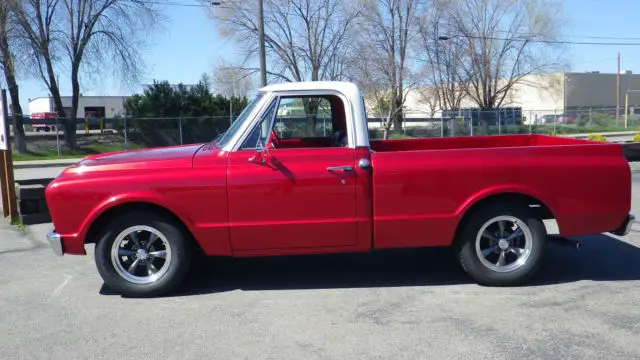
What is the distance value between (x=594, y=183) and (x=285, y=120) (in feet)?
9.83

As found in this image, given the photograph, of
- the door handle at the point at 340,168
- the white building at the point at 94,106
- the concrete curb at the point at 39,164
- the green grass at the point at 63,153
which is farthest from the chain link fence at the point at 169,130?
the door handle at the point at 340,168

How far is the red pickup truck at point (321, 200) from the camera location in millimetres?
5375

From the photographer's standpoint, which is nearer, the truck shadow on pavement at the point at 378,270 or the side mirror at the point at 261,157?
the side mirror at the point at 261,157

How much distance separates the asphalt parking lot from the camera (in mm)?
4328

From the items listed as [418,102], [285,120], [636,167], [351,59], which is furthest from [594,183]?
[418,102]

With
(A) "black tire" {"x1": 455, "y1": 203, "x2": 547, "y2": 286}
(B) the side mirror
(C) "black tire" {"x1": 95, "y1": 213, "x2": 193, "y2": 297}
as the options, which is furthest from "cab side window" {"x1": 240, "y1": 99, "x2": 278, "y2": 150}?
(A) "black tire" {"x1": 455, "y1": 203, "x2": 547, "y2": 286}

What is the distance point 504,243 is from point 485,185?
594mm

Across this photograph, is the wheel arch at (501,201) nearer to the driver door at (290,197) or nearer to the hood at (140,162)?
the driver door at (290,197)

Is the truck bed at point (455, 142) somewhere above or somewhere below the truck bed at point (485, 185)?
above

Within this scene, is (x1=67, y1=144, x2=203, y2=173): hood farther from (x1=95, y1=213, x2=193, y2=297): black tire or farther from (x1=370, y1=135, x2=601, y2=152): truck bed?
(x1=370, y1=135, x2=601, y2=152): truck bed

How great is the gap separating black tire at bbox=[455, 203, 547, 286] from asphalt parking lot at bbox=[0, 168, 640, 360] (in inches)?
5.1

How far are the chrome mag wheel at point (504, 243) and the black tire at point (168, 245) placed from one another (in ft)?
8.82

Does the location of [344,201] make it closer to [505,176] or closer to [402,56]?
[505,176]

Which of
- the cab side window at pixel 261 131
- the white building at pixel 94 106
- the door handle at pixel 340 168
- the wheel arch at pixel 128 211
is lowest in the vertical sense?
the wheel arch at pixel 128 211
